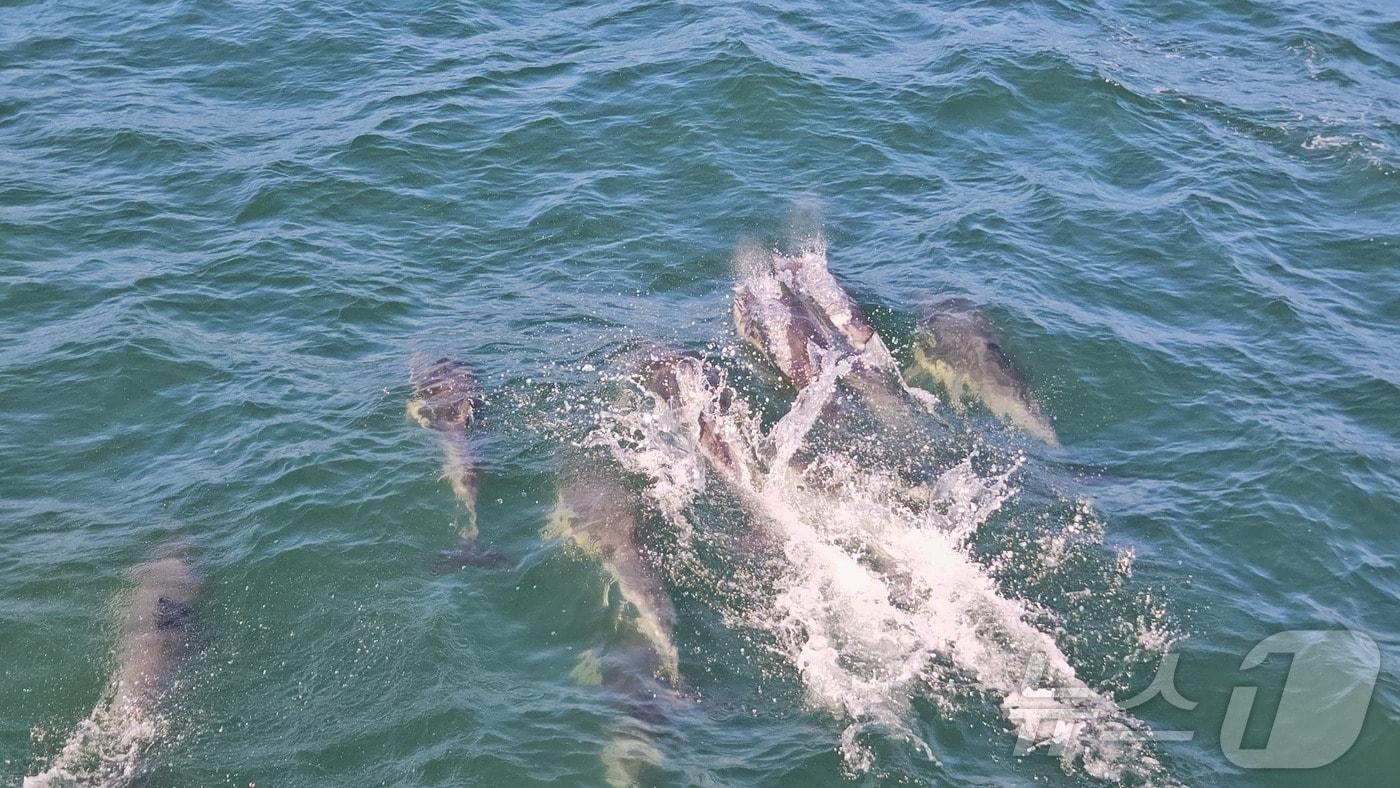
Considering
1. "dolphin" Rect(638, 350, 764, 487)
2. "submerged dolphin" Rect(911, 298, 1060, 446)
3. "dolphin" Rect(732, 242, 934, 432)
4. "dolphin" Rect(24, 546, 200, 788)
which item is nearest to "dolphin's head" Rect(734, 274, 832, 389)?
"dolphin" Rect(732, 242, 934, 432)

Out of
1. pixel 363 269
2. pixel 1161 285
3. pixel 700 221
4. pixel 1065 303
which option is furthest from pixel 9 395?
pixel 1161 285

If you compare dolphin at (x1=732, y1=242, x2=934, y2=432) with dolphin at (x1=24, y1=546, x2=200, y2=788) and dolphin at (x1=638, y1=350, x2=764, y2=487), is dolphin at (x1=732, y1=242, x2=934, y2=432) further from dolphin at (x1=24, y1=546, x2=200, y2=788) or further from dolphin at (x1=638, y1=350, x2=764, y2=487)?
dolphin at (x1=24, y1=546, x2=200, y2=788)

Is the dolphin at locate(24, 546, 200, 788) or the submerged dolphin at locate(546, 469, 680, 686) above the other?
the submerged dolphin at locate(546, 469, 680, 686)

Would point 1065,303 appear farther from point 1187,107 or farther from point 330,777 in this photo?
point 330,777

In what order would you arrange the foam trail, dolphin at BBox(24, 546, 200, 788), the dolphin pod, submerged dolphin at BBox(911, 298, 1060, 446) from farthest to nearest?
1. submerged dolphin at BBox(911, 298, 1060, 446)
2. the dolphin pod
3. the foam trail
4. dolphin at BBox(24, 546, 200, 788)

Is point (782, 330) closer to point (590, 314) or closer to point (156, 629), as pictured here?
point (590, 314)

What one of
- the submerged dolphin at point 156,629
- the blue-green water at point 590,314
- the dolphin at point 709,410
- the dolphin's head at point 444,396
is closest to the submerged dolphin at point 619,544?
the blue-green water at point 590,314

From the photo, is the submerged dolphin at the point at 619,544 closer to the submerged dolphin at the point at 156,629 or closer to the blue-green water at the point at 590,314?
the blue-green water at the point at 590,314
